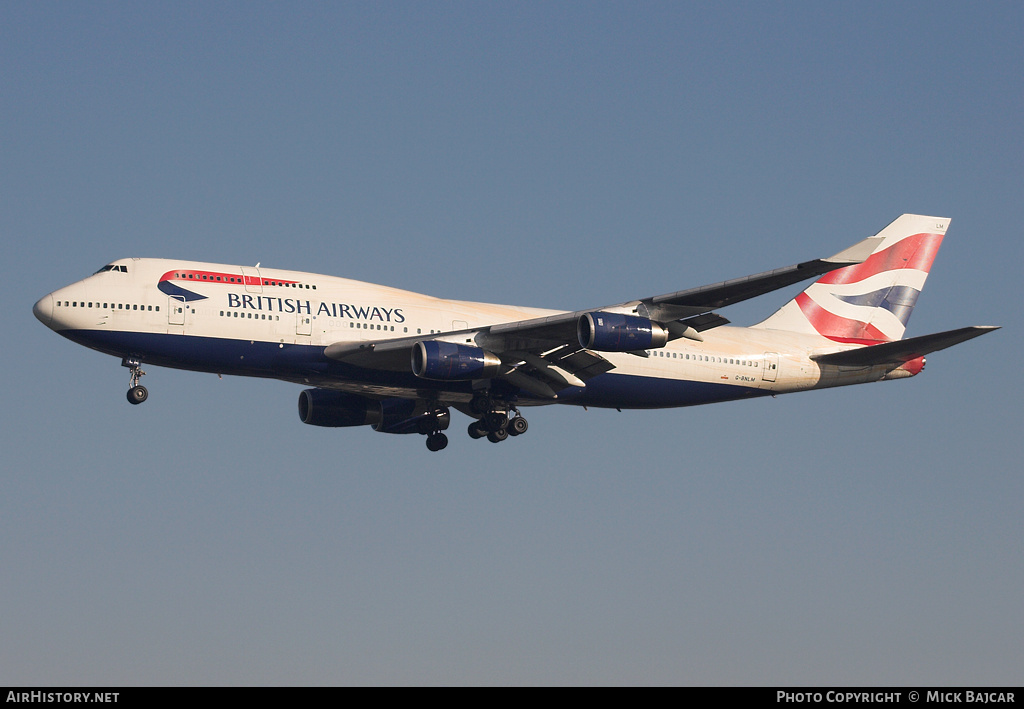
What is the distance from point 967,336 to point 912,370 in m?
7.47

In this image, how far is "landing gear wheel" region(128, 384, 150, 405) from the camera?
135 feet

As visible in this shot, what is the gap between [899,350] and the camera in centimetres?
4488

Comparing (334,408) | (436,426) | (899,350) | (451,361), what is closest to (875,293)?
(899,350)

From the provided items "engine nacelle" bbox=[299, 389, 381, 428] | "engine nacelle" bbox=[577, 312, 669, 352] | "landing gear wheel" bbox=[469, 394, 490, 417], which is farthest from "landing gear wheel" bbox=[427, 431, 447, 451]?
"engine nacelle" bbox=[577, 312, 669, 352]

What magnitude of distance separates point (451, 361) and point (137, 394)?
10821mm

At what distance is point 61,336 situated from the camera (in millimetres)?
40562

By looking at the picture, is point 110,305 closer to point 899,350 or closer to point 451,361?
point 451,361

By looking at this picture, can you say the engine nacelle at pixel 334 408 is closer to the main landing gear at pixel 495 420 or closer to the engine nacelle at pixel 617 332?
the main landing gear at pixel 495 420

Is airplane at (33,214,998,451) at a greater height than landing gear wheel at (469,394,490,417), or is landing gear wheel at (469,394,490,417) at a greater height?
airplane at (33,214,998,451)

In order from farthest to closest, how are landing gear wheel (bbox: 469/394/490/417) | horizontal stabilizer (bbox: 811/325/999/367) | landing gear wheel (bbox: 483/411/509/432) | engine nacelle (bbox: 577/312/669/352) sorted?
landing gear wheel (bbox: 483/411/509/432) → landing gear wheel (bbox: 469/394/490/417) → horizontal stabilizer (bbox: 811/325/999/367) → engine nacelle (bbox: 577/312/669/352)

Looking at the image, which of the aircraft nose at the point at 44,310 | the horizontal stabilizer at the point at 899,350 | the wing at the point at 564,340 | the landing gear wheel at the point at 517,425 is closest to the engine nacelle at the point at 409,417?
the landing gear wheel at the point at 517,425

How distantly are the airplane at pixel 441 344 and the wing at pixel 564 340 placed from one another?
0.06 m

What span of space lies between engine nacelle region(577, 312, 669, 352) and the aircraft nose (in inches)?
692

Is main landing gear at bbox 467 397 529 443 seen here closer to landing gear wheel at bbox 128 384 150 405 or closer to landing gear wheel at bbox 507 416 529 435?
landing gear wheel at bbox 507 416 529 435
